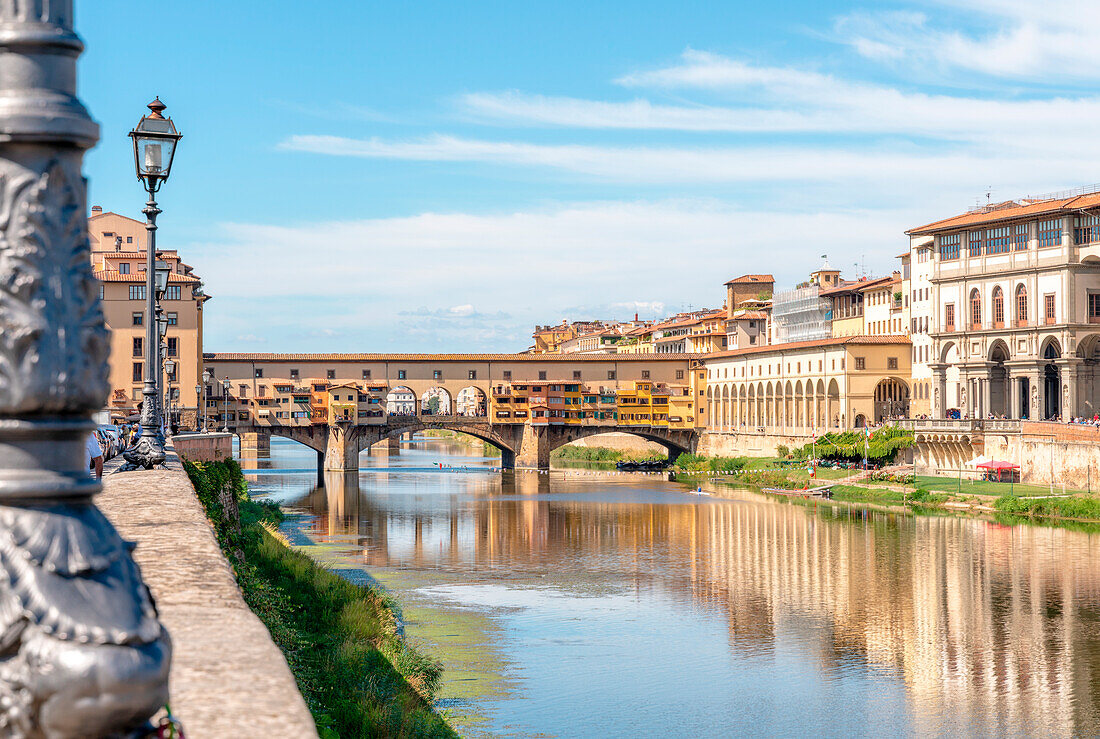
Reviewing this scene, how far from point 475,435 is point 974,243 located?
3549cm

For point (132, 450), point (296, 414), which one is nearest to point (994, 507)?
point (132, 450)

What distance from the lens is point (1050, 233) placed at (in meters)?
60.2

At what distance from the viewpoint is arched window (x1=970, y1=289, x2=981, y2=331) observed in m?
65.0

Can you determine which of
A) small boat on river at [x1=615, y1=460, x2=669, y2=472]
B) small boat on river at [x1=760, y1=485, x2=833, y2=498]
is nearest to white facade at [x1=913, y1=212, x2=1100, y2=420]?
small boat on river at [x1=760, y1=485, x2=833, y2=498]

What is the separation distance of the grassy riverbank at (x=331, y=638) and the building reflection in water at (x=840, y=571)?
324 inches

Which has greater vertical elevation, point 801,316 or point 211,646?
point 801,316

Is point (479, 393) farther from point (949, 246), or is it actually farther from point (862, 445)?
point (949, 246)

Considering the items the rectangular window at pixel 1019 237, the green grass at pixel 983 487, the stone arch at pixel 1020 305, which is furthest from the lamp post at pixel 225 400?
the rectangular window at pixel 1019 237

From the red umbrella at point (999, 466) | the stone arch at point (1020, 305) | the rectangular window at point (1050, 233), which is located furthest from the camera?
the stone arch at point (1020, 305)

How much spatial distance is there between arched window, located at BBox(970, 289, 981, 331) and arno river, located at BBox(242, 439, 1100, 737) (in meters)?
19.7

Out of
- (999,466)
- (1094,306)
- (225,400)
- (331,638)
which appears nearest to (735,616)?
(331,638)

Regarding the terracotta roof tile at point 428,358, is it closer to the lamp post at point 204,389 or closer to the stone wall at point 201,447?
the lamp post at point 204,389

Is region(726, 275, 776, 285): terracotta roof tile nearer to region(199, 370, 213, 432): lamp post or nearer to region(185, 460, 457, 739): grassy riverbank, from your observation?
region(199, 370, 213, 432): lamp post

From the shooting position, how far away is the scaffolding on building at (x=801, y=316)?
9156cm
